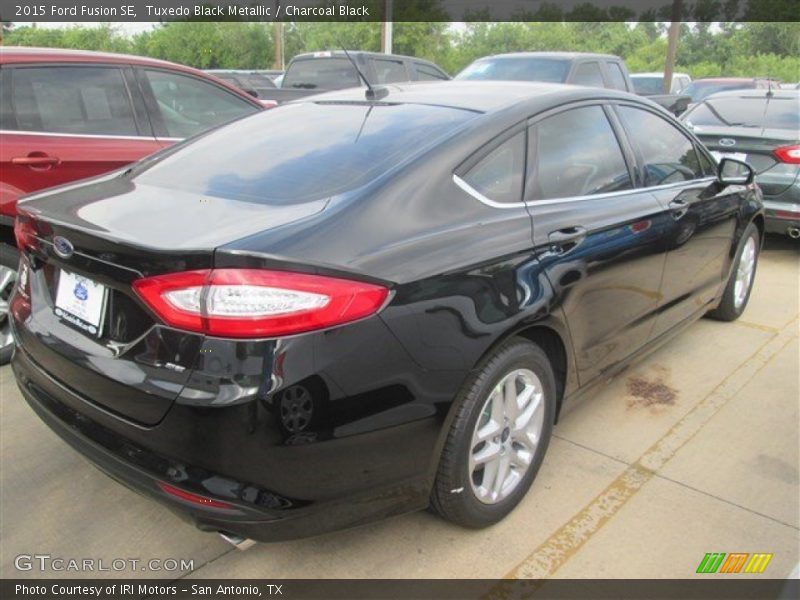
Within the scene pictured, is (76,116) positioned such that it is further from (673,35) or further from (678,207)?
(673,35)

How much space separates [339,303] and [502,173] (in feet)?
3.25

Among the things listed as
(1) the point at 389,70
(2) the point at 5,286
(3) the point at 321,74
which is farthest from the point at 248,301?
(3) the point at 321,74

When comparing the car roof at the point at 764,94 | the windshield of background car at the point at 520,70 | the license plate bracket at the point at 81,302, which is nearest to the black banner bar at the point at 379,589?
the license plate bracket at the point at 81,302

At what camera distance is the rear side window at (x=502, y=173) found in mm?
→ 2447

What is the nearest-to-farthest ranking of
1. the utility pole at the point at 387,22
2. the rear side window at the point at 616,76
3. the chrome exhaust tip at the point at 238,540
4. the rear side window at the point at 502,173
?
the chrome exhaust tip at the point at 238,540 → the rear side window at the point at 502,173 → the rear side window at the point at 616,76 → the utility pole at the point at 387,22

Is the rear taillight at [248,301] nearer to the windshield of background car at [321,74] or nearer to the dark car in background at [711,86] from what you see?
the windshield of background car at [321,74]

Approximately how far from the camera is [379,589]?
2.29m

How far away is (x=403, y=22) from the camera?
35.0 meters

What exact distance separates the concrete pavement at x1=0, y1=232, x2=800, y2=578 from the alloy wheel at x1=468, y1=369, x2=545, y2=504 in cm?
19

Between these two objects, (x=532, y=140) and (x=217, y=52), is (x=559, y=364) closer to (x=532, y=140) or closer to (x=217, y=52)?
(x=532, y=140)

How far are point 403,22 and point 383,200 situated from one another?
35619 millimetres

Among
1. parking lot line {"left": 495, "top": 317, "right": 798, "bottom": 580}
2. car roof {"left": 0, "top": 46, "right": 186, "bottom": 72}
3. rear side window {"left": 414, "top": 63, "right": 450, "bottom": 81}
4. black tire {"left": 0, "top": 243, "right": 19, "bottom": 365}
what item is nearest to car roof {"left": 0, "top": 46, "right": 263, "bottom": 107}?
car roof {"left": 0, "top": 46, "right": 186, "bottom": 72}

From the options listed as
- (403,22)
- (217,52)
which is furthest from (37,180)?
(217,52)

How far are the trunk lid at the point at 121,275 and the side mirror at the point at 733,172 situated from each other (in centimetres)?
285
